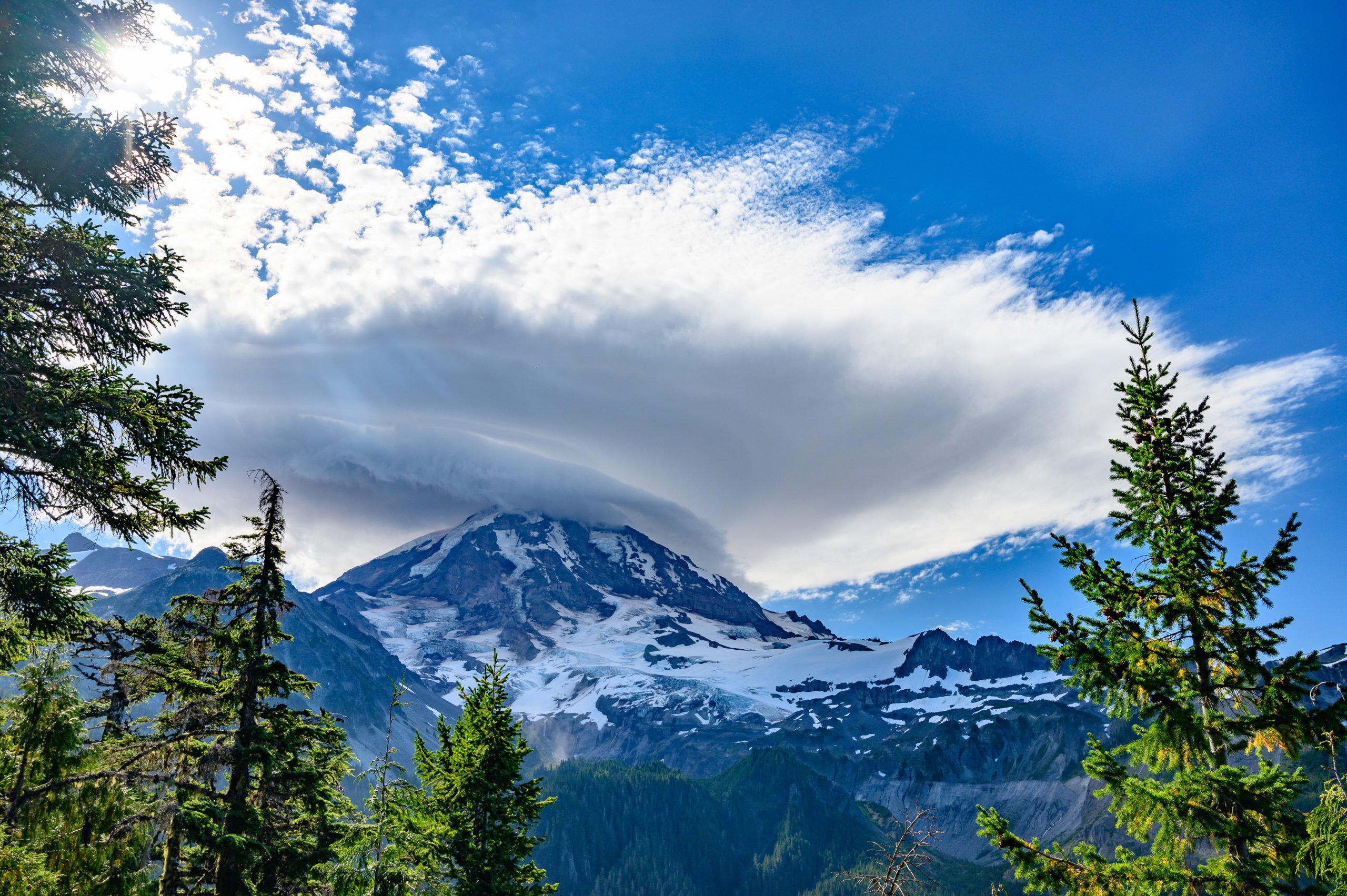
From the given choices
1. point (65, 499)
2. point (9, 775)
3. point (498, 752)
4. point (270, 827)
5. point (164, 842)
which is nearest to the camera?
point (65, 499)

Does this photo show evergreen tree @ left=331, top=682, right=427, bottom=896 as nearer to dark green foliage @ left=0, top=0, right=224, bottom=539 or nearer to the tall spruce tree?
dark green foliage @ left=0, top=0, right=224, bottom=539

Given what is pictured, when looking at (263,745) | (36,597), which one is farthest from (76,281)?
(263,745)

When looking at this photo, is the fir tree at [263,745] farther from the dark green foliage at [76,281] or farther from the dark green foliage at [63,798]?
the dark green foliage at [76,281]

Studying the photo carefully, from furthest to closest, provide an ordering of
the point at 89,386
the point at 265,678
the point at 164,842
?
the point at 265,678 → the point at 164,842 → the point at 89,386

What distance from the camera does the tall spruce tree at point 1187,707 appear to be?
10.0 m

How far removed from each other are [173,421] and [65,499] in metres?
1.82

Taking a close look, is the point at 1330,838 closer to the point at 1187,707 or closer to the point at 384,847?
the point at 1187,707

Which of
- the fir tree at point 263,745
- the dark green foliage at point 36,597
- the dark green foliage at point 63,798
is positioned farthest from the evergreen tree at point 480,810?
the dark green foliage at point 36,597

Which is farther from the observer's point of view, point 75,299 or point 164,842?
point 164,842

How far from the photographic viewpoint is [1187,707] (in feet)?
35.3

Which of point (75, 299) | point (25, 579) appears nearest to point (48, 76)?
point (75, 299)

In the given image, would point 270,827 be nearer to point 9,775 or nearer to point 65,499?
point 9,775

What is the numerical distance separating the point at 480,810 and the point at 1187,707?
55.8 feet

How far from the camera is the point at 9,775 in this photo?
1312 cm
